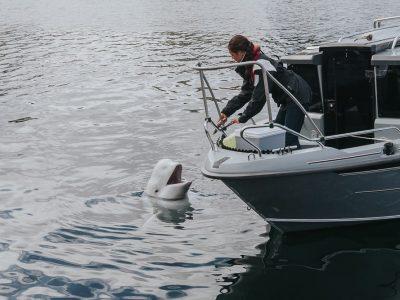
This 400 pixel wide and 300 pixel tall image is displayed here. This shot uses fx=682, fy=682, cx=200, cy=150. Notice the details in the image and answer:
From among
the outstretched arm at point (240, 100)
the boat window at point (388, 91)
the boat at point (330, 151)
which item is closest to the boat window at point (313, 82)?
the boat at point (330, 151)

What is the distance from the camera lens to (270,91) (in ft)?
32.3

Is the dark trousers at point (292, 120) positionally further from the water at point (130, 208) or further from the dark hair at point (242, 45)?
the water at point (130, 208)

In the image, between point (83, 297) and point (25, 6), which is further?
point (25, 6)

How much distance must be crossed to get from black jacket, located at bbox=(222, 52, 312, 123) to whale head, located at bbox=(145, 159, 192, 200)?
2.62 metres

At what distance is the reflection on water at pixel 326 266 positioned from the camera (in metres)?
8.91

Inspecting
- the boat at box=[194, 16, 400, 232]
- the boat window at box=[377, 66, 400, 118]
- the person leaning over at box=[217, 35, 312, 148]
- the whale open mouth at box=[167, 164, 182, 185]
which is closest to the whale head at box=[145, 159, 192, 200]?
the whale open mouth at box=[167, 164, 182, 185]

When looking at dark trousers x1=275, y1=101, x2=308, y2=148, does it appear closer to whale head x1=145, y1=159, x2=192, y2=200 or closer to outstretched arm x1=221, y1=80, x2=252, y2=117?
outstretched arm x1=221, y1=80, x2=252, y2=117

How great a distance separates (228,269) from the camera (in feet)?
31.8

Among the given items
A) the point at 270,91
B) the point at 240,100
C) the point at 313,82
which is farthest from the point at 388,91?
the point at 240,100

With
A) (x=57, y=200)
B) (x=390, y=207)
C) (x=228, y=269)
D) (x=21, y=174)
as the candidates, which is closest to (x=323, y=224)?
(x=390, y=207)

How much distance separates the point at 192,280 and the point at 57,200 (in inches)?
179

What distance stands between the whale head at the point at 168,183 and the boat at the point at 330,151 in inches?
79.9

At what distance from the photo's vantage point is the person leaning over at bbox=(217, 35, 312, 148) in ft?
31.2

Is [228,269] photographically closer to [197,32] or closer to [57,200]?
[57,200]
